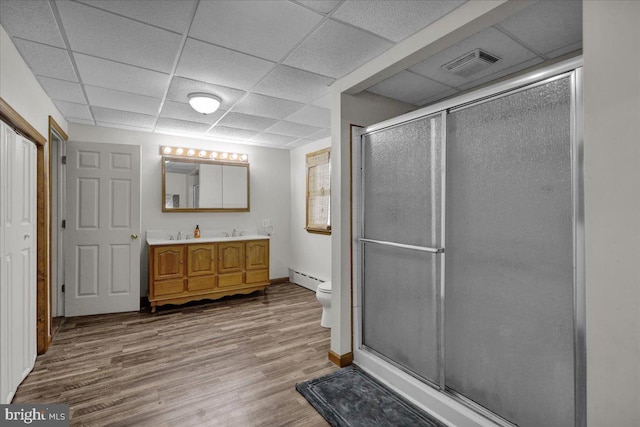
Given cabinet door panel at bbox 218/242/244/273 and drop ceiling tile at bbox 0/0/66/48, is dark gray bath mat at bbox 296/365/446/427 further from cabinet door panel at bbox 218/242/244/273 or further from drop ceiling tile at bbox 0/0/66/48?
drop ceiling tile at bbox 0/0/66/48

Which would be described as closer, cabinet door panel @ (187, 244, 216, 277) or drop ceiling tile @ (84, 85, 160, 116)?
drop ceiling tile @ (84, 85, 160, 116)

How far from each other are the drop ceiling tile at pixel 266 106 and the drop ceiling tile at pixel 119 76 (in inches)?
28.4

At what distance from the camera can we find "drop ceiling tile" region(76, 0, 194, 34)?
5.28ft

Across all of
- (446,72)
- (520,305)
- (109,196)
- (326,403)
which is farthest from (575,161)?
(109,196)

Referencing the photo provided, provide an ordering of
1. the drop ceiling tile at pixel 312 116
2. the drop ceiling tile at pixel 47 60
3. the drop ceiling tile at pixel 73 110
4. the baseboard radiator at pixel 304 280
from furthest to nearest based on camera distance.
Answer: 1. the baseboard radiator at pixel 304 280
2. the drop ceiling tile at pixel 312 116
3. the drop ceiling tile at pixel 73 110
4. the drop ceiling tile at pixel 47 60

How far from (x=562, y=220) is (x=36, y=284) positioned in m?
3.68

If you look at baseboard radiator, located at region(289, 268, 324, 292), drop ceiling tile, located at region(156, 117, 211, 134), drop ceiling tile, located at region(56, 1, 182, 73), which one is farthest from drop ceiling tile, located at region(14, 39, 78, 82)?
baseboard radiator, located at region(289, 268, 324, 292)

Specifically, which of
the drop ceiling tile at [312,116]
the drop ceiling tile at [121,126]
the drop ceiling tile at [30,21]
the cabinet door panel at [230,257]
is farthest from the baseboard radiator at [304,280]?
the drop ceiling tile at [30,21]

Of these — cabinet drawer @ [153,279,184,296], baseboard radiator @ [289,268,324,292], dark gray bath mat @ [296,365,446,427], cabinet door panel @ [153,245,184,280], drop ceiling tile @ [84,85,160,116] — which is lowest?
dark gray bath mat @ [296,365,446,427]

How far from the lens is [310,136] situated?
4.50 metres

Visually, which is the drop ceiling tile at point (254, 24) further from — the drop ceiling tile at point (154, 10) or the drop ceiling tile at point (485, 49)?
the drop ceiling tile at point (485, 49)

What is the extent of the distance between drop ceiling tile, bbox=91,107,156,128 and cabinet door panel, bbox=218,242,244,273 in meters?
1.75

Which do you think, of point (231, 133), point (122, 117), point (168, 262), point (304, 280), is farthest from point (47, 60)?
point (304, 280)

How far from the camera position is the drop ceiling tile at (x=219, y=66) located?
6.88 feet
